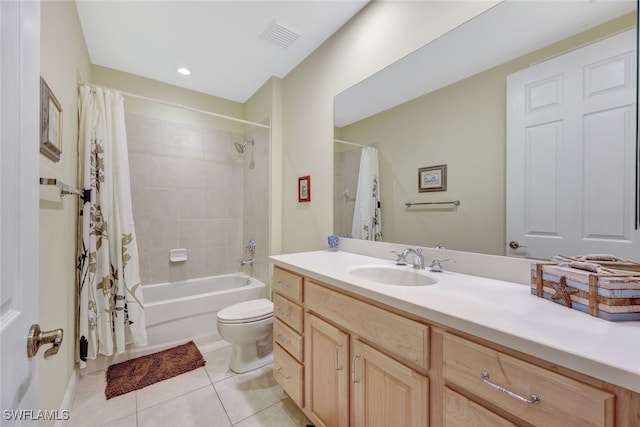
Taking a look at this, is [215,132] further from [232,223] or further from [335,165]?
[335,165]

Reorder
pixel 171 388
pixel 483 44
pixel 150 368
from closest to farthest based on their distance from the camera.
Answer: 1. pixel 483 44
2. pixel 171 388
3. pixel 150 368

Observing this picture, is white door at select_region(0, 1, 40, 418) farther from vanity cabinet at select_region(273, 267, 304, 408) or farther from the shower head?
the shower head

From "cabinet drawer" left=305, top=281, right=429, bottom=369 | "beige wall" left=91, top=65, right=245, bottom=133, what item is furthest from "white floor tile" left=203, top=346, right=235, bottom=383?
"beige wall" left=91, top=65, right=245, bottom=133

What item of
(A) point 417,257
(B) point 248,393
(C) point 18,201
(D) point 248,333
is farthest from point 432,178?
(B) point 248,393

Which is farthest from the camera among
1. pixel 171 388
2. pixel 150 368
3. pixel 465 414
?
pixel 150 368

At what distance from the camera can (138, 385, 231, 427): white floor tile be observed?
1.44m

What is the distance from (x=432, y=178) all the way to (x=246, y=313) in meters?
1.59

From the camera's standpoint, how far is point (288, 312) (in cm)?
149

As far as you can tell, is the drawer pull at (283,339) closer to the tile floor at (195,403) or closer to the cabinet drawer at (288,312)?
the cabinet drawer at (288,312)

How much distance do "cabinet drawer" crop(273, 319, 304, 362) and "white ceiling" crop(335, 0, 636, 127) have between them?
1.48 m

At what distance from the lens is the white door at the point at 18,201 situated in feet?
1.45

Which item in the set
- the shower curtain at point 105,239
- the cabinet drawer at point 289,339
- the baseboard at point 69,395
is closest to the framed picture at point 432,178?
the cabinet drawer at point 289,339

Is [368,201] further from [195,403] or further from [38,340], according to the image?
[195,403]

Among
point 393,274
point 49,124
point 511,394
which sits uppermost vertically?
point 49,124
